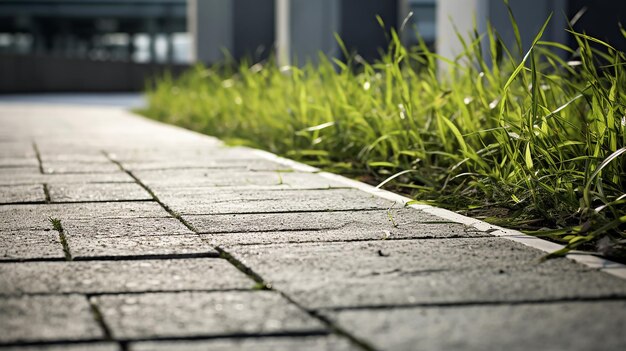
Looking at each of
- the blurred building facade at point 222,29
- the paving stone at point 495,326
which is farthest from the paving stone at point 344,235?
the blurred building facade at point 222,29

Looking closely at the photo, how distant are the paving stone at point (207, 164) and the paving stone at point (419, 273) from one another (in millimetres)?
2544

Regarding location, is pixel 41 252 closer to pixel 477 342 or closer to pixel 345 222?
pixel 345 222

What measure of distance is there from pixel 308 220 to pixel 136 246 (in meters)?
0.79

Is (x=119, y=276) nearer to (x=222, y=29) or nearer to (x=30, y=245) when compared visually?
(x=30, y=245)

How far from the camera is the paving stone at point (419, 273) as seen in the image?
8.29 ft

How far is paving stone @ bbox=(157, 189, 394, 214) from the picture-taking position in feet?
13.5

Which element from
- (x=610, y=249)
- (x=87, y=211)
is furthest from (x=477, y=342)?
(x=87, y=211)

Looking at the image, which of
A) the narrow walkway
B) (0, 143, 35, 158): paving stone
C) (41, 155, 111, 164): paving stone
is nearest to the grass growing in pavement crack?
the narrow walkway

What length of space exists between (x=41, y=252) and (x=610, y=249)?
1751 millimetres

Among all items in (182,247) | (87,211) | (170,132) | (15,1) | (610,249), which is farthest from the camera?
(15,1)

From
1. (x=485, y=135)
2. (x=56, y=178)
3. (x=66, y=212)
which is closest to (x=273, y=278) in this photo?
(x=66, y=212)

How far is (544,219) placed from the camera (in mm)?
3717

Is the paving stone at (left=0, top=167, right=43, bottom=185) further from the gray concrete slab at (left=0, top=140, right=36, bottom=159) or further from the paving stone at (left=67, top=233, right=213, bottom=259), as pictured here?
the paving stone at (left=67, top=233, right=213, bottom=259)

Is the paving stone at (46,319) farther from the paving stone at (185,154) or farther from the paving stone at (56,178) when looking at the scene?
the paving stone at (185,154)
